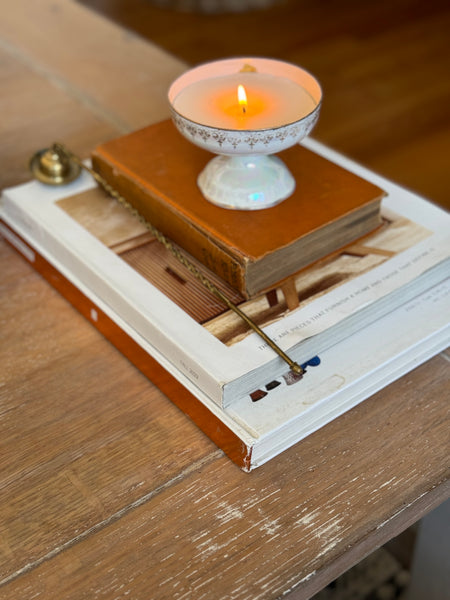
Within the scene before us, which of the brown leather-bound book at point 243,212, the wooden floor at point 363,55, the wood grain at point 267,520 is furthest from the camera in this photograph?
the wooden floor at point 363,55

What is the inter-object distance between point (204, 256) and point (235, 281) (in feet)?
0.12

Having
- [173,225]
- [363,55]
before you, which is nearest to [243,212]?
[173,225]

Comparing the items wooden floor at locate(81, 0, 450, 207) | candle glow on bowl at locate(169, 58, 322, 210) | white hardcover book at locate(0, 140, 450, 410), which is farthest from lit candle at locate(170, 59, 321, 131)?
wooden floor at locate(81, 0, 450, 207)

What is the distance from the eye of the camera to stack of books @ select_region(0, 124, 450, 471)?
0.47 metres

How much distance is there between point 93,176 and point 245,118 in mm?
166

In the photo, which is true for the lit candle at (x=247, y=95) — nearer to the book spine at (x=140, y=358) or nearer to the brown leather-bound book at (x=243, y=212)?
the brown leather-bound book at (x=243, y=212)

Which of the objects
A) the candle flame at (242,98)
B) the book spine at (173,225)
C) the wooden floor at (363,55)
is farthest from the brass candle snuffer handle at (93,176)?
the wooden floor at (363,55)

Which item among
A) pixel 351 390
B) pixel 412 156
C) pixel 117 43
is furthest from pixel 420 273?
pixel 412 156

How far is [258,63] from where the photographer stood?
0.57 meters

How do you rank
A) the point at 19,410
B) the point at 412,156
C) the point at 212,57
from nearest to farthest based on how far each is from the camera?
the point at 19,410, the point at 412,156, the point at 212,57

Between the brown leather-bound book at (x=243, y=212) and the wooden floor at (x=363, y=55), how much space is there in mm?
985

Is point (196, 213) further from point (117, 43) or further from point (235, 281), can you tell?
point (117, 43)

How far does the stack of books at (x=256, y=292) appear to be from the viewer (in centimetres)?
47

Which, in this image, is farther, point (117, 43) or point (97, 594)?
point (117, 43)
